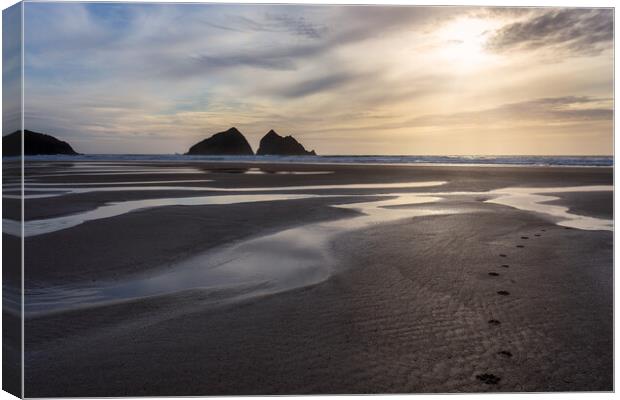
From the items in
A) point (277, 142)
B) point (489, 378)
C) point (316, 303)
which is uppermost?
point (277, 142)

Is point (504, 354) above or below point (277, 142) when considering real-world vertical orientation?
below

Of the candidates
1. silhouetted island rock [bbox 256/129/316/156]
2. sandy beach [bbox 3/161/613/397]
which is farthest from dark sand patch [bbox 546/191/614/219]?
silhouetted island rock [bbox 256/129/316/156]

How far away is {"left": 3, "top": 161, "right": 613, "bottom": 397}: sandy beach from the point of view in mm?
3268

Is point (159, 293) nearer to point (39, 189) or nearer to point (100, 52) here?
point (100, 52)

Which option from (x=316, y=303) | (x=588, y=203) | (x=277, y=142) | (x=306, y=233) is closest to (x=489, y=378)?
(x=316, y=303)

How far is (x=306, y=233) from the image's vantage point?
7352 millimetres

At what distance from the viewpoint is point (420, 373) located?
130 inches

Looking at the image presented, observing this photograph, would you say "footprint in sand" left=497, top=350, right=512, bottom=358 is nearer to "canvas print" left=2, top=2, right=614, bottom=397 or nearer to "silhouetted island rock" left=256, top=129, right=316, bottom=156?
"canvas print" left=2, top=2, right=614, bottom=397

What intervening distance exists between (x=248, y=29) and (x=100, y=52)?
1650 mm

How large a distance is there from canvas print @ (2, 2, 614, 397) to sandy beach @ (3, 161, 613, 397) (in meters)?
0.02

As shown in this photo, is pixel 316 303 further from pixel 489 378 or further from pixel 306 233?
pixel 306 233

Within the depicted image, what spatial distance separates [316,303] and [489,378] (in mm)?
1510

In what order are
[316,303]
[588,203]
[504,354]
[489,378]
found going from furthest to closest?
[588,203] < [316,303] < [504,354] < [489,378]

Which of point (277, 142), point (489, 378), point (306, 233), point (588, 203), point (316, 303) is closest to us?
point (489, 378)
